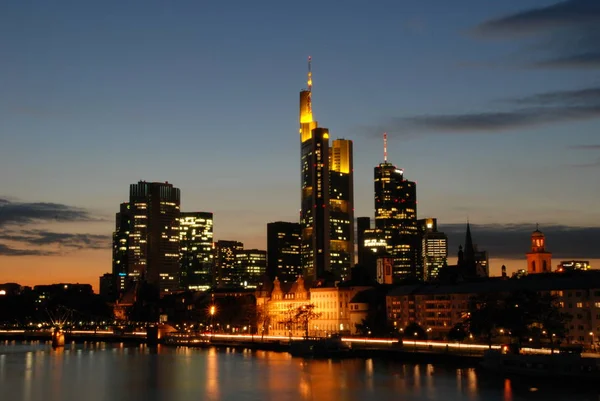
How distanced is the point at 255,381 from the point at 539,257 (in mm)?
114975

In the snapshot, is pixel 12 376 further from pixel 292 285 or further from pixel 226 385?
pixel 292 285

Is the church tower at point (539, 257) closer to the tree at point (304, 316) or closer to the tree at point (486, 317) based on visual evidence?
the tree at point (304, 316)

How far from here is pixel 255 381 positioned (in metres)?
88.8

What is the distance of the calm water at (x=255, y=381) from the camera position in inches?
2997

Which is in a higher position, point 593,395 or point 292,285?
point 292,285

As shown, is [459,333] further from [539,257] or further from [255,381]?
[539,257]

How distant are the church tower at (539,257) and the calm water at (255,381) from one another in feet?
279

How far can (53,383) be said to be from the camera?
3590 inches

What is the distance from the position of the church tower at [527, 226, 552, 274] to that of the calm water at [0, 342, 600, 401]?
8506 centimetres

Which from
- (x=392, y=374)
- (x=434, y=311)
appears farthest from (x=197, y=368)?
(x=434, y=311)

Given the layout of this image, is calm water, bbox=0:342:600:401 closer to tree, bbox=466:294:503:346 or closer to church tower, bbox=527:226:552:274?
tree, bbox=466:294:503:346

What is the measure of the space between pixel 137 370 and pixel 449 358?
37.3 meters

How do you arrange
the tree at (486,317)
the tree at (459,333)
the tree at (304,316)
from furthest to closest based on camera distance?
the tree at (304,316) < the tree at (459,333) < the tree at (486,317)

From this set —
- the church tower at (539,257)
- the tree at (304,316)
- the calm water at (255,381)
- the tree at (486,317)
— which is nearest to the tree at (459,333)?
the tree at (486,317)
